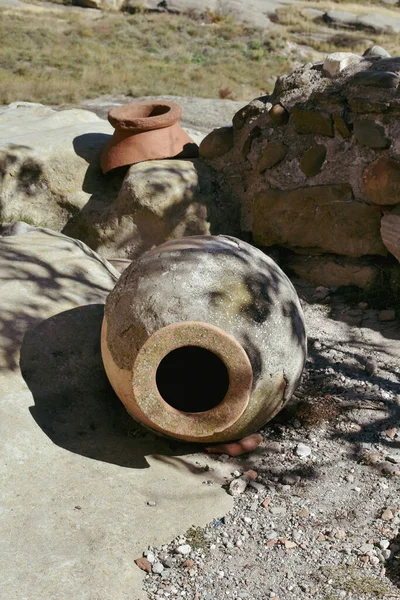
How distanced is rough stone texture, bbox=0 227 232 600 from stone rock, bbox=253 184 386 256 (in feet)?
4.91

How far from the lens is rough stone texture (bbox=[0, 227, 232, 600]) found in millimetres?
2982

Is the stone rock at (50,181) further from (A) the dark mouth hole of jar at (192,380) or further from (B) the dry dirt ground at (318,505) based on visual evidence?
(B) the dry dirt ground at (318,505)

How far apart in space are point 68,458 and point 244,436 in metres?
0.93

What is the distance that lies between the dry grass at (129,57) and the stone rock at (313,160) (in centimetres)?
758

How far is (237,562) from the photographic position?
3.11 m

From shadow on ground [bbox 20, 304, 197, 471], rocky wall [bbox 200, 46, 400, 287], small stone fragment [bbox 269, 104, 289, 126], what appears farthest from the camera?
small stone fragment [bbox 269, 104, 289, 126]

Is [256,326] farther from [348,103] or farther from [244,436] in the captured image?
[348,103]

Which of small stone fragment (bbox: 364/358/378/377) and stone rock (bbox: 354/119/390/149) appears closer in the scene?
small stone fragment (bbox: 364/358/378/377)

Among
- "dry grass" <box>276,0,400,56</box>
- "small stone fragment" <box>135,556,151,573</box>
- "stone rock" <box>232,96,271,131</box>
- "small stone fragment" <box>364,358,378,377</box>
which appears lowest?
"dry grass" <box>276,0,400,56</box>

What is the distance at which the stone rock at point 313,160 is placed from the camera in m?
5.50

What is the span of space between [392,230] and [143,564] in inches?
122

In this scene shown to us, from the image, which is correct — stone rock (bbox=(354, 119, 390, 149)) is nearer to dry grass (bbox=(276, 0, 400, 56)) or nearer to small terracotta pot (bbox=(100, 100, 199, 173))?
small terracotta pot (bbox=(100, 100, 199, 173))

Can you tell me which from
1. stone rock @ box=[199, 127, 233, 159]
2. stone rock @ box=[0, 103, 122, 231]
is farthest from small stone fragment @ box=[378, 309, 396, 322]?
stone rock @ box=[0, 103, 122, 231]

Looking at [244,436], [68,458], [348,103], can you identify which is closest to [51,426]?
[68,458]
